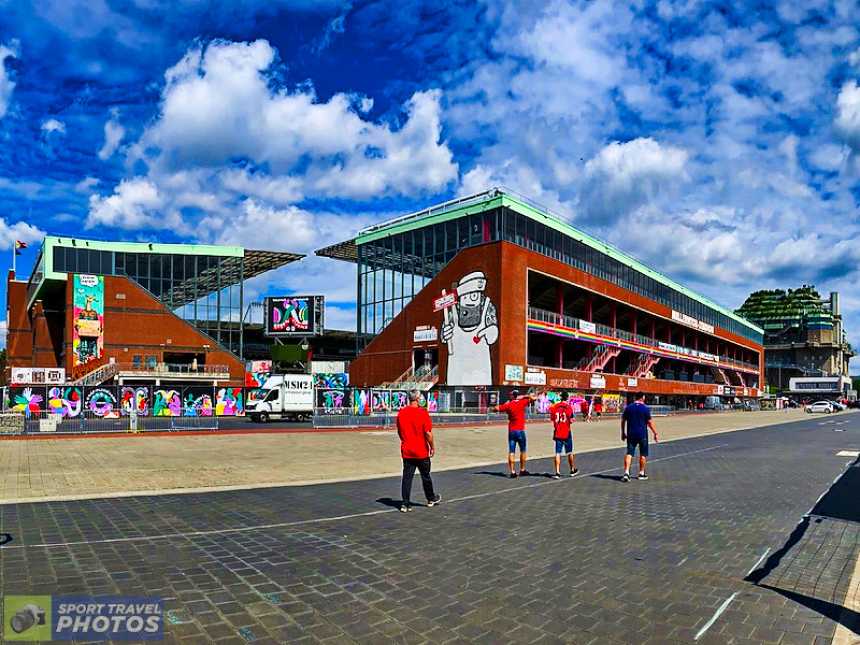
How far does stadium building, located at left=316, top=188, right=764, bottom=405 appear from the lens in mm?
49281

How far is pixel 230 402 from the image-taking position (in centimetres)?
4194

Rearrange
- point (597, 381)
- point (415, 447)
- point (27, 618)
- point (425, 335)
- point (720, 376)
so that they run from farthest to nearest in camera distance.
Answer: point (720, 376) < point (597, 381) < point (425, 335) < point (415, 447) < point (27, 618)

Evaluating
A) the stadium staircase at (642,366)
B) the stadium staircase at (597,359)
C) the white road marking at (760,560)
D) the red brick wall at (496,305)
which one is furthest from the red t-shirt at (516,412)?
the stadium staircase at (642,366)

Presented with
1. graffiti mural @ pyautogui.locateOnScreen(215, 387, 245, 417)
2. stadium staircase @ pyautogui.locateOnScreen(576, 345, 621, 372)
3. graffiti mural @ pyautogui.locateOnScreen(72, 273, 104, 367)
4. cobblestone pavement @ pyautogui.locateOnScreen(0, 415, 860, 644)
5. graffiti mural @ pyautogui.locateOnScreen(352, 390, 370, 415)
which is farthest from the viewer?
stadium staircase @ pyautogui.locateOnScreen(576, 345, 621, 372)

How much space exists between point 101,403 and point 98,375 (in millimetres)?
23216

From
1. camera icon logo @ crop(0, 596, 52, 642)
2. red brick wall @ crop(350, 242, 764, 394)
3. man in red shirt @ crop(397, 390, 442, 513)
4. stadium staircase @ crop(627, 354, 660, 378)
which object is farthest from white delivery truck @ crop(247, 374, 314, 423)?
stadium staircase @ crop(627, 354, 660, 378)

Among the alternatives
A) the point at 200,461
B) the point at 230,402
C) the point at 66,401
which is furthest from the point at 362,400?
the point at 200,461

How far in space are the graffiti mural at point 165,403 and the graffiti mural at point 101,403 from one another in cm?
260

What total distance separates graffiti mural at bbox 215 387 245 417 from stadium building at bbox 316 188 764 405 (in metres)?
16.0

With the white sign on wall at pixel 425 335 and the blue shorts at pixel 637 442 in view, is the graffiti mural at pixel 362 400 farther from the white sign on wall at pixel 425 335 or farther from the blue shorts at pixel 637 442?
the blue shorts at pixel 637 442

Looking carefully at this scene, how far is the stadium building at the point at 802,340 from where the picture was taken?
167000 mm

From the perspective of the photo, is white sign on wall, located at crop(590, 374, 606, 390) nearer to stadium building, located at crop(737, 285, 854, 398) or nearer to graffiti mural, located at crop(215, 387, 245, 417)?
graffiti mural, located at crop(215, 387, 245, 417)

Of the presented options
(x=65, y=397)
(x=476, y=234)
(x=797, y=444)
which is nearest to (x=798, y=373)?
(x=476, y=234)

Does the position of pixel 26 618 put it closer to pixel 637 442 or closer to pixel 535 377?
pixel 637 442
